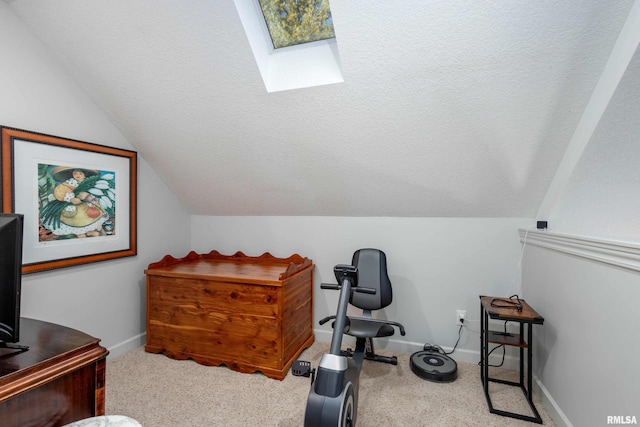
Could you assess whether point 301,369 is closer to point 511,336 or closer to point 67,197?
point 511,336

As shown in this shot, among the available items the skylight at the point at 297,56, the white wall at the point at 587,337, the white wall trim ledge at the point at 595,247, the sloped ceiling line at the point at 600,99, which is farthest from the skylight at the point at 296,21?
the white wall at the point at 587,337

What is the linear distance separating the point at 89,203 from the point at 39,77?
2.92ft

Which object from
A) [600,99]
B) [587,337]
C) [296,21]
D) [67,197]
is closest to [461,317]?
[587,337]

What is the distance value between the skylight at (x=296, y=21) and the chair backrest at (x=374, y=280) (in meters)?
1.68

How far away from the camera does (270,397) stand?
212cm

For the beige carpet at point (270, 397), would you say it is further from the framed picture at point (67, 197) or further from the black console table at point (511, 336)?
the framed picture at point (67, 197)

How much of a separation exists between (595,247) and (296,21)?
84.4 inches

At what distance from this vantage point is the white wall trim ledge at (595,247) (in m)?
1.25

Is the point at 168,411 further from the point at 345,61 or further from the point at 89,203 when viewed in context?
the point at 345,61

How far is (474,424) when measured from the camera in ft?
6.07

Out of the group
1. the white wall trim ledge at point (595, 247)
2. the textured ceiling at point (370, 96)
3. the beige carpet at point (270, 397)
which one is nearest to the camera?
the white wall trim ledge at point (595, 247)

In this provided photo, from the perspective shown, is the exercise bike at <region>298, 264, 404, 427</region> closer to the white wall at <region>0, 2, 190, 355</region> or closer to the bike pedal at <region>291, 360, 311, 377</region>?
the bike pedal at <region>291, 360, 311, 377</region>

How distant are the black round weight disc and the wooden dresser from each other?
3.17 ft

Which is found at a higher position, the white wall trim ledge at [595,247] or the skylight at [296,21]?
the skylight at [296,21]
